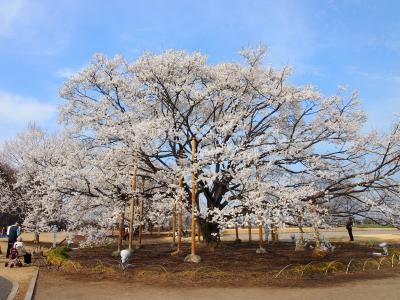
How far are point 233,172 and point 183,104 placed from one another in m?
5.73

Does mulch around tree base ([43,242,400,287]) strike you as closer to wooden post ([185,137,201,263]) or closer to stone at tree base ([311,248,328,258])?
wooden post ([185,137,201,263])

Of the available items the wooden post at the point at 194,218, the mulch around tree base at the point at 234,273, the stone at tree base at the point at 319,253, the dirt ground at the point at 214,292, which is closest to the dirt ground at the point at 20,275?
the dirt ground at the point at 214,292

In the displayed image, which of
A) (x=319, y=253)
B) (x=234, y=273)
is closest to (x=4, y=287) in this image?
(x=234, y=273)

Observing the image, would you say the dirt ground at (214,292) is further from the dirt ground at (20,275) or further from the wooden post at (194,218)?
the wooden post at (194,218)

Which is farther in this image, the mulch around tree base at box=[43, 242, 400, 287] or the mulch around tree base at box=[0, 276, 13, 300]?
the mulch around tree base at box=[43, 242, 400, 287]

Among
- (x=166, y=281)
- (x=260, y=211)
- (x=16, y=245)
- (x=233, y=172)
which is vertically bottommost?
(x=166, y=281)

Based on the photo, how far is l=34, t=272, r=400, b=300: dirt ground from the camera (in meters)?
8.62

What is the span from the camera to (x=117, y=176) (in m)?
17.8

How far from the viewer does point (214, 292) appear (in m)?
9.28

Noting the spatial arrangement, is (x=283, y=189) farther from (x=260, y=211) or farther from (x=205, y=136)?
(x=205, y=136)

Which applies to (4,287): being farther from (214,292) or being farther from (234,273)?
(234,273)

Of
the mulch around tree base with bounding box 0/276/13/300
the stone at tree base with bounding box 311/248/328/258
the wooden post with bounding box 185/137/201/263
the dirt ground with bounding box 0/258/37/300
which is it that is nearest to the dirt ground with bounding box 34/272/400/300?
the dirt ground with bounding box 0/258/37/300

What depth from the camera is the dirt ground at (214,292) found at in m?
8.62

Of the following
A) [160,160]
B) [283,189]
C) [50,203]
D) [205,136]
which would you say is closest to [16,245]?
[50,203]
